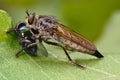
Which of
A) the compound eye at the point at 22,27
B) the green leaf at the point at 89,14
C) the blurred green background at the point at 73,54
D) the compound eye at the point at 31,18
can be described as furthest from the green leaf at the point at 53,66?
the green leaf at the point at 89,14

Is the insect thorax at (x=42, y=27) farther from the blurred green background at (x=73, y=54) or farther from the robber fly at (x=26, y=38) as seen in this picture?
the blurred green background at (x=73, y=54)

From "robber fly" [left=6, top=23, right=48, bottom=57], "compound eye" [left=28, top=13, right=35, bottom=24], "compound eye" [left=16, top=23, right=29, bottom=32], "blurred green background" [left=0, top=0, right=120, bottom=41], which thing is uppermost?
"compound eye" [left=28, top=13, right=35, bottom=24]

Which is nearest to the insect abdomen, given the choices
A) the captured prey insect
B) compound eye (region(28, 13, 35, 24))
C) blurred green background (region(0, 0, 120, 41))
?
the captured prey insect

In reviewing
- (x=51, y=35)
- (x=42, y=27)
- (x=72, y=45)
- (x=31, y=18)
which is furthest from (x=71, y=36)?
(x=31, y=18)

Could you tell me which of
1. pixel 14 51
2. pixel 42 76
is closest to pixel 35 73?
pixel 42 76

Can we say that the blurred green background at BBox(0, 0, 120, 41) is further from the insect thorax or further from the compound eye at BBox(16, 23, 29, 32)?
the compound eye at BBox(16, 23, 29, 32)

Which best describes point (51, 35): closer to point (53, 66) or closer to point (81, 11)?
point (53, 66)
